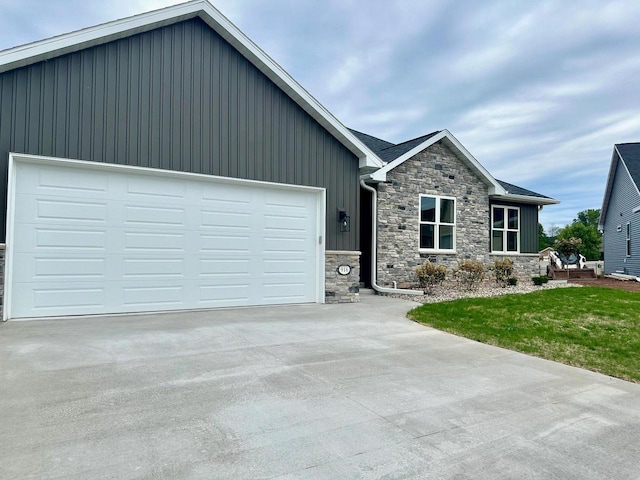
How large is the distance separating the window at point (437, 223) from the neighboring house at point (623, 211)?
10.8 meters

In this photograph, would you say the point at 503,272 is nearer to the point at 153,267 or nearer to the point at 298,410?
the point at 153,267

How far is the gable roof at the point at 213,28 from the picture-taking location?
6.02 m

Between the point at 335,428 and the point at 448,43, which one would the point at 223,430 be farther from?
the point at 448,43

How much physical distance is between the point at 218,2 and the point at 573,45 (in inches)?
384

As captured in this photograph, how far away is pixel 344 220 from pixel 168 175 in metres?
3.73

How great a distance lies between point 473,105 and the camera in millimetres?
16031

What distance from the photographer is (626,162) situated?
18.5 metres

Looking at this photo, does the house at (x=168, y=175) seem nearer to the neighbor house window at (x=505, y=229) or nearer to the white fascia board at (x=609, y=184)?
the neighbor house window at (x=505, y=229)

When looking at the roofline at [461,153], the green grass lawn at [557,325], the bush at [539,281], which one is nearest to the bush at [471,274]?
the green grass lawn at [557,325]

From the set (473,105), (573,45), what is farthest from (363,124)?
(573,45)

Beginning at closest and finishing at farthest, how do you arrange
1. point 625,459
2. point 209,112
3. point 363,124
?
1. point 625,459
2. point 209,112
3. point 363,124

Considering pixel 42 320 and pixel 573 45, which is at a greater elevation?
pixel 573 45

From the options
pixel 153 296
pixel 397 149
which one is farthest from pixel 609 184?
pixel 153 296

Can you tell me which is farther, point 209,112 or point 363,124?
point 363,124
